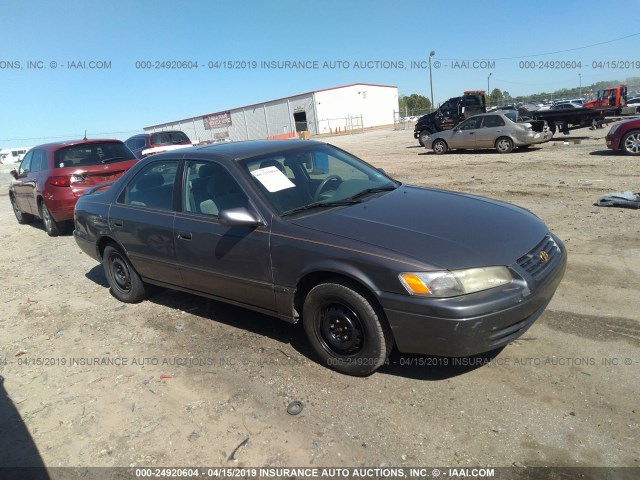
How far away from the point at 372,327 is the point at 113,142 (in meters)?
7.75

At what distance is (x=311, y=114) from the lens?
61125 mm

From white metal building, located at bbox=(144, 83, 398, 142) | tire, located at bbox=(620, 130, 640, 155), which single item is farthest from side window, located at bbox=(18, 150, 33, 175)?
white metal building, located at bbox=(144, 83, 398, 142)

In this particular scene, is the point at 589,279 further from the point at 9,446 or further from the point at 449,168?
the point at 449,168

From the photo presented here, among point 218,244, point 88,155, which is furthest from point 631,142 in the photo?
point 88,155

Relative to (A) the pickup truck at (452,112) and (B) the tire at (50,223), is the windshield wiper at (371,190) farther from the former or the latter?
(A) the pickup truck at (452,112)

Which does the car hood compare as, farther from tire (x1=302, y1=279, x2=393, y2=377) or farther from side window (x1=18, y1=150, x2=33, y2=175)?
side window (x1=18, y1=150, x2=33, y2=175)

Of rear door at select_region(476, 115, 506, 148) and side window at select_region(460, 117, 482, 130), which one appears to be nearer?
rear door at select_region(476, 115, 506, 148)

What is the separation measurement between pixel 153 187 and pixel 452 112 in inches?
774

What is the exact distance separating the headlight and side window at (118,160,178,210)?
244cm

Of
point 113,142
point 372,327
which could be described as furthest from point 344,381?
point 113,142

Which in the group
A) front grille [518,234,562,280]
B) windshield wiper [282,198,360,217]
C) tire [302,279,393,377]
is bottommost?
tire [302,279,393,377]

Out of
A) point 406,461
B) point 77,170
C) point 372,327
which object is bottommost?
point 406,461

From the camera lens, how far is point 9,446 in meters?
2.91

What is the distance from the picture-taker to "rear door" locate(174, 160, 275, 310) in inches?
137
